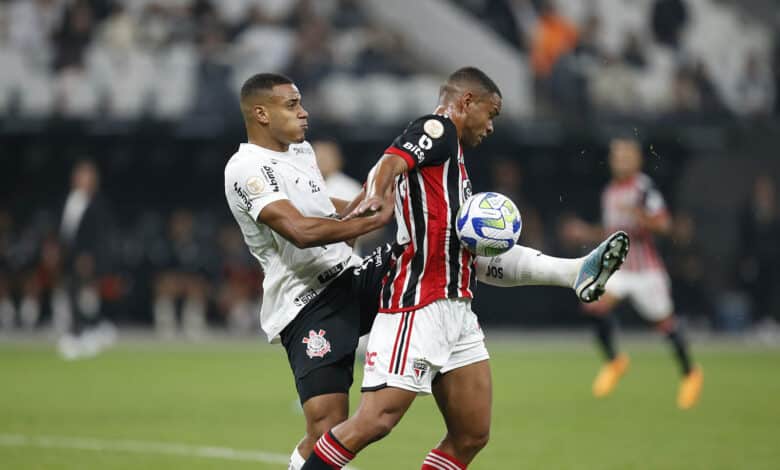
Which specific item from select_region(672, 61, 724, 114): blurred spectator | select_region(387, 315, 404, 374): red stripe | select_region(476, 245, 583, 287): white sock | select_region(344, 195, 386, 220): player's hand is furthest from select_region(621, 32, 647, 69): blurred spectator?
Answer: select_region(344, 195, 386, 220): player's hand

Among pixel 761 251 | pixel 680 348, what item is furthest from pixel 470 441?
pixel 761 251

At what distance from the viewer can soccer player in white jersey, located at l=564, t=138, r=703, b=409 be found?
12.3 meters

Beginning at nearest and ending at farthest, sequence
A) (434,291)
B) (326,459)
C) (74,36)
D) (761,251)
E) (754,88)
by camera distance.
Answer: (326,459) → (434,291) → (761,251) → (754,88) → (74,36)

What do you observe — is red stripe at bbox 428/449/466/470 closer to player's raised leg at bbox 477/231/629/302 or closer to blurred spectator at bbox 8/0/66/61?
player's raised leg at bbox 477/231/629/302

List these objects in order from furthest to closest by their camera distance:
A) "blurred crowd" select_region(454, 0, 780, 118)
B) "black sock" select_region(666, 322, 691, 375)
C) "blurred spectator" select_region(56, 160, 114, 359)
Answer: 1. "blurred crowd" select_region(454, 0, 780, 118)
2. "blurred spectator" select_region(56, 160, 114, 359)
3. "black sock" select_region(666, 322, 691, 375)

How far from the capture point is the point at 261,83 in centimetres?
628

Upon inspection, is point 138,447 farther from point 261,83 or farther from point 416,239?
point 416,239

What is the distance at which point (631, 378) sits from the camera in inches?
574

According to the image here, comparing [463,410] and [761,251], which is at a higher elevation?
[463,410]

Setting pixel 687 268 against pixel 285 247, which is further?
pixel 687 268

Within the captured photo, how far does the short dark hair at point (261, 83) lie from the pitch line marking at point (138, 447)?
3036 mm

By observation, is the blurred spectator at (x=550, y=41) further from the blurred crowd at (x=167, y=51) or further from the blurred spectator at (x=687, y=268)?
the blurred spectator at (x=687, y=268)

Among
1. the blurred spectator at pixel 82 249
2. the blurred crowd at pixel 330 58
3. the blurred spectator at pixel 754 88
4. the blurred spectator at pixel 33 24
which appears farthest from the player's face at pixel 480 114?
the blurred spectator at pixel 33 24

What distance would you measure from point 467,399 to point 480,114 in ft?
4.52
